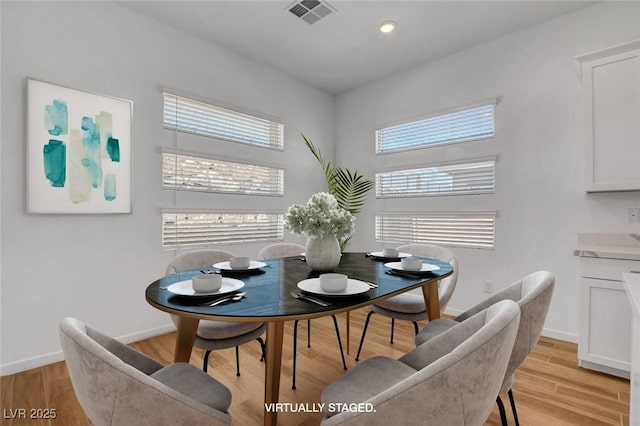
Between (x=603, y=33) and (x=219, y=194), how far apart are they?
375 centimetres

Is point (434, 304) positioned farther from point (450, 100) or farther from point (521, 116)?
point (450, 100)

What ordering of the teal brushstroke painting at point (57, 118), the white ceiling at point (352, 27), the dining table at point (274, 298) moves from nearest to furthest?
the dining table at point (274, 298), the teal brushstroke painting at point (57, 118), the white ceiling at point (352, 27)

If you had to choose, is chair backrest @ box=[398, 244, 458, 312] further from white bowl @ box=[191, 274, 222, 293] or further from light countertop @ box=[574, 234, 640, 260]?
white bowl @ box=[191, 274, 222, 293]

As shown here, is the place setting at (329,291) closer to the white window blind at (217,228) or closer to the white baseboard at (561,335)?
the white window blind at (217,228)

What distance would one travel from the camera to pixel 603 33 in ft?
8.48

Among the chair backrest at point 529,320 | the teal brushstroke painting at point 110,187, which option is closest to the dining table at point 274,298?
the chair backrest at point 529,320

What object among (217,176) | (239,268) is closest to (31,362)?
(239,268)

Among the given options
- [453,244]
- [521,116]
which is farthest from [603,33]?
[453,244]

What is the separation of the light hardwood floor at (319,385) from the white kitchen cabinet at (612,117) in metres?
1.38

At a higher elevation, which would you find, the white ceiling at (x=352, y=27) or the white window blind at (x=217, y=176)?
the white ceiling at (x=352, y=27)

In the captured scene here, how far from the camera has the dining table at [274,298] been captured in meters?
1.01

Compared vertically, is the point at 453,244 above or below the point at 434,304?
above

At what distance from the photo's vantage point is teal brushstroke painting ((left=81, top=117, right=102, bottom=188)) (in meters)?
2.44

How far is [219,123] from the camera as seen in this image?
334 centimetres
